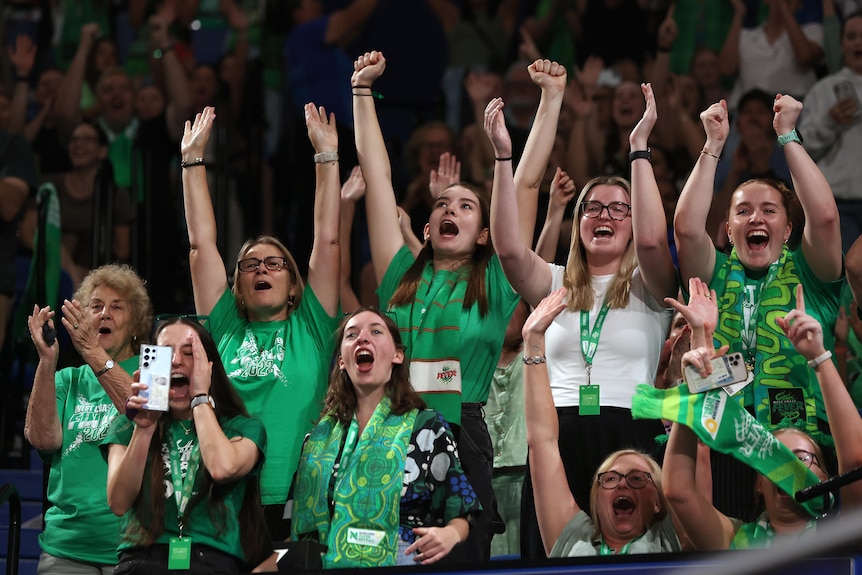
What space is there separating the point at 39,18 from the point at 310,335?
3924mm

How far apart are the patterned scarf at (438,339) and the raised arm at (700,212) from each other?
0.71 meters

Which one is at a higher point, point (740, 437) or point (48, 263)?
point (48, 263)

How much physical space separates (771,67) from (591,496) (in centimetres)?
352

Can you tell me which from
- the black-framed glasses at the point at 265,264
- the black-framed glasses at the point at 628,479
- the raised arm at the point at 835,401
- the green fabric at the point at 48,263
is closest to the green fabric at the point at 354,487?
the black-framed glasses at the point at 628,479

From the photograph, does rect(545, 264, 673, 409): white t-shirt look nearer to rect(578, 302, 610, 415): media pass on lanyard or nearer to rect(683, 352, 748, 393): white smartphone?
rect(578, 302, 610, 415): media pass on lanyard

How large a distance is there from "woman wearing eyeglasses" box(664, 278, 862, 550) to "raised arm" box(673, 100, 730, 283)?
0.46 meters

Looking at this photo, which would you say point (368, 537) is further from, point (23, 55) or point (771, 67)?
point (23, 55)

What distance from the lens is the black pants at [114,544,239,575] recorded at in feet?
10.5

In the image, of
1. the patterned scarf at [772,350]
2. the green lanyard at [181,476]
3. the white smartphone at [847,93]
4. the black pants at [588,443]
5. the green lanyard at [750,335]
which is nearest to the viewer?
the green lanyard at [181,476]

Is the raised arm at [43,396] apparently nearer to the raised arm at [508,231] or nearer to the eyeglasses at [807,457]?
the raised arm at [508,231]

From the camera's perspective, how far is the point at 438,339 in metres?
3.85

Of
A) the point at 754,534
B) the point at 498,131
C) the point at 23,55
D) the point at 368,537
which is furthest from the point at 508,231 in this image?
the point at 23,55

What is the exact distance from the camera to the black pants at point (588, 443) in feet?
11.9

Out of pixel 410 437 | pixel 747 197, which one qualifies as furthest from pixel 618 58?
pixel 410 437
